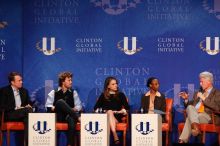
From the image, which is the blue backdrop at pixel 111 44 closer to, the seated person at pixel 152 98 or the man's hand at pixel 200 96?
the seated person at pixel 152 98

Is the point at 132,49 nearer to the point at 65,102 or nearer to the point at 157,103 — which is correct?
the point at 157,103

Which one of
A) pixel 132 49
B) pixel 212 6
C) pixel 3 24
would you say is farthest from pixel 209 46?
pixel 3 24

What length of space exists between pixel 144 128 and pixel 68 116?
1349 mm

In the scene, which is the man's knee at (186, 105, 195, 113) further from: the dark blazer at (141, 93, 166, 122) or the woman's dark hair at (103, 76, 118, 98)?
the woman's dark hair at (103, 76, 118, 98)

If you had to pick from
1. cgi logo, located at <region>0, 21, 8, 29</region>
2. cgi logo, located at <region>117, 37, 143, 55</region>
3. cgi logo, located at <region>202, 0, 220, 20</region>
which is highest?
cgi logo, located at <region>202, 0, 220, 20</region>

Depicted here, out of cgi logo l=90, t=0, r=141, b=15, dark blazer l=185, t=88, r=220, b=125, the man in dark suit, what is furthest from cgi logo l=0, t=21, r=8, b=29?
dark blazer l=185, t=88, r=220, b=125

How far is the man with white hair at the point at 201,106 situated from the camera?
752 centimetres

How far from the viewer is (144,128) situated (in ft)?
23.7

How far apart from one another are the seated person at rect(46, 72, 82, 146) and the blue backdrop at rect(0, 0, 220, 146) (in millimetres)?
402

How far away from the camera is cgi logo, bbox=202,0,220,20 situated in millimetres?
8609

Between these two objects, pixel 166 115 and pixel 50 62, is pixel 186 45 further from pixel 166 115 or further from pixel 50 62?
pixel 50 62

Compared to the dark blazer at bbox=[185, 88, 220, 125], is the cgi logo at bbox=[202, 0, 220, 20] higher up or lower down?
higher up

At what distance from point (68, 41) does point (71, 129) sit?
180cm

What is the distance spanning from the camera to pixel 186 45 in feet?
28.4
